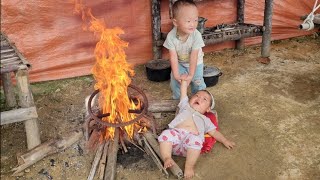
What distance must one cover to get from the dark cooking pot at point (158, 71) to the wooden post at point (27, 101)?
2404 mm

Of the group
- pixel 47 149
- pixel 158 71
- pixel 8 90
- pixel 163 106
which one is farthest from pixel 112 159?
pixel 158 71

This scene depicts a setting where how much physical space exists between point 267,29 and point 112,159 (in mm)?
4255

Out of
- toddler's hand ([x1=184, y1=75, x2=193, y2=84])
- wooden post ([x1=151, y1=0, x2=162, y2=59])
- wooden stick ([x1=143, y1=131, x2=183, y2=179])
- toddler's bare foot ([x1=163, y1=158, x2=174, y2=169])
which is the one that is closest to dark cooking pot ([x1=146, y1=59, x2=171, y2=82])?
wooden post ([x1=151, y1=0, x2=162, y2=59])

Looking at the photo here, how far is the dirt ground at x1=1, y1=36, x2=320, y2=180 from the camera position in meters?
3.92

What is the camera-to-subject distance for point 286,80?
5984mm

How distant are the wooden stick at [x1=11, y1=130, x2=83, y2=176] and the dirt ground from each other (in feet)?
0.23

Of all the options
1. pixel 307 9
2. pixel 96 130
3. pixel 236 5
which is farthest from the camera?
pixel 307 9

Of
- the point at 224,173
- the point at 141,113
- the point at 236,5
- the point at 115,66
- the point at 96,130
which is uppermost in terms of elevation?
the point at 236,5

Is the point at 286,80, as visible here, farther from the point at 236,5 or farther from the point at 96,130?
the point at 96,130

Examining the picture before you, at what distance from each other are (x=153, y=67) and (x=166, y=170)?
2474 mm

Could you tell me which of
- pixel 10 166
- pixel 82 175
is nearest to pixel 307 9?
pixel 82 175

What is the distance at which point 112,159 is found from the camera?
3.87 m

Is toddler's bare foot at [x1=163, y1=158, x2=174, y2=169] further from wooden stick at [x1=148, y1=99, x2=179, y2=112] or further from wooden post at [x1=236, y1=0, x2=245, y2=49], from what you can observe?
wooden post at [x1=236, y1=0, x2=245, y2=49]

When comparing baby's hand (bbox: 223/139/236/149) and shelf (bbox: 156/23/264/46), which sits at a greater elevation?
shelf (bbox: 156/23/264/46)
